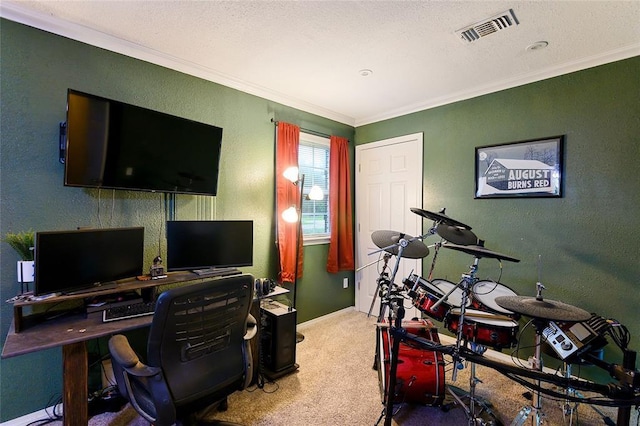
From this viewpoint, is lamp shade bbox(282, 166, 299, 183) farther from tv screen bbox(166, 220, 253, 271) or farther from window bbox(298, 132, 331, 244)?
tv screen bbox(166, 220, 253, 271)

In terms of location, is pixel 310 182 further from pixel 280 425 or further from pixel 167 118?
pixel 280 425

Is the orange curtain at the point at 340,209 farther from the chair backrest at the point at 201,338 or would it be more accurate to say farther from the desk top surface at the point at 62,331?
the desk top surface at the point at 62,331

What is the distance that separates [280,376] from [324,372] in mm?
374

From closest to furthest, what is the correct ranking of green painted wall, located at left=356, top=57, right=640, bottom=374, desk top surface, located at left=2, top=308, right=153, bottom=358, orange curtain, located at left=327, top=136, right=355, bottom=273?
desk top surface, located at left=2, top=308, right=153, bottom=358, green painted wall, located at left=356, top=57, right=640, bottom=374, orange curtain, located at left=327, top=136, right=355, bottom=273

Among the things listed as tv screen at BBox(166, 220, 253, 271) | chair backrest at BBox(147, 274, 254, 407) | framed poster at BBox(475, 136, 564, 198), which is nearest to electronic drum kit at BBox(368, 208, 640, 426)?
chair backrest at BBox(147, 274, 254, 407)

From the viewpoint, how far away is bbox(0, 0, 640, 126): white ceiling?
5.91 ft

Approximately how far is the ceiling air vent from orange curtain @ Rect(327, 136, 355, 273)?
1.88 meters

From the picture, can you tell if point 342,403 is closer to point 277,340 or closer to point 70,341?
point 277,340

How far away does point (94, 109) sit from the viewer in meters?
1.89

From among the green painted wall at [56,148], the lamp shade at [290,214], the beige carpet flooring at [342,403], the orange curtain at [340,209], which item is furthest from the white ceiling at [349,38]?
the beige carpet flooring at [342,403]

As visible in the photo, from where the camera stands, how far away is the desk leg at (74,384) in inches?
61.6

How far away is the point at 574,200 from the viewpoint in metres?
2.45

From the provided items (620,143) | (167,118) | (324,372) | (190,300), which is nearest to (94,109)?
(167,118)

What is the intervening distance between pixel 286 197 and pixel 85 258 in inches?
70.7
